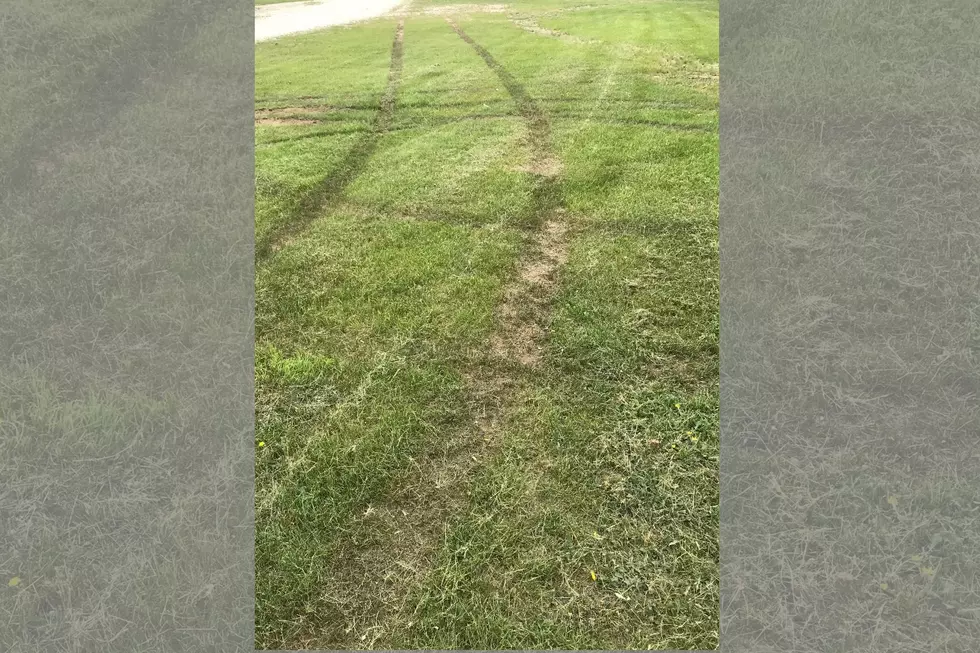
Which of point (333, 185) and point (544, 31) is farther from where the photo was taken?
point (544, 31)

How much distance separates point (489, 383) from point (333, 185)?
4.70m

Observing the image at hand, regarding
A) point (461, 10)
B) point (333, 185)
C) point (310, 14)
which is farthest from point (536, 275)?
point (310, 14)

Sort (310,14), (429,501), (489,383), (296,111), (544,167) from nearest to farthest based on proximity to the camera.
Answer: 1. (429,501)
2. (489,383)
3. (544,167)
4. (296,111)
5. (310,14)

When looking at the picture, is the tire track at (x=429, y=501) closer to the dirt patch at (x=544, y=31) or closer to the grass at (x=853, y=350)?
the grass at (x=853, y=350)

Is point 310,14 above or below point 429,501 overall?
above

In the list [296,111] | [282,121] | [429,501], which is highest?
[296,111]

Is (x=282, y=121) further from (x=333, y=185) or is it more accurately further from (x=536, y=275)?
(x=536, y=275)

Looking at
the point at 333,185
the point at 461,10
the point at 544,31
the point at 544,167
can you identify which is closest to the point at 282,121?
the point at 333,185

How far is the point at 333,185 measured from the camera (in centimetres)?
818

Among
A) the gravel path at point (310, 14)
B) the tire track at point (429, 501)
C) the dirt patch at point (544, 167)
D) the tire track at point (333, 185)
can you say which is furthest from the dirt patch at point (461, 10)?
the tire track at point (429, 501)

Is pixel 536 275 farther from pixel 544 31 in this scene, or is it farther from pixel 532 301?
pixel 544 31

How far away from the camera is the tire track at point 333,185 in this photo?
22.7 ft

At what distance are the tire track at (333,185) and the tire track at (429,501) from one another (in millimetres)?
2949

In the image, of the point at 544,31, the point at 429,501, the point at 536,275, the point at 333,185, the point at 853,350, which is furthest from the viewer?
the point at 544,31
